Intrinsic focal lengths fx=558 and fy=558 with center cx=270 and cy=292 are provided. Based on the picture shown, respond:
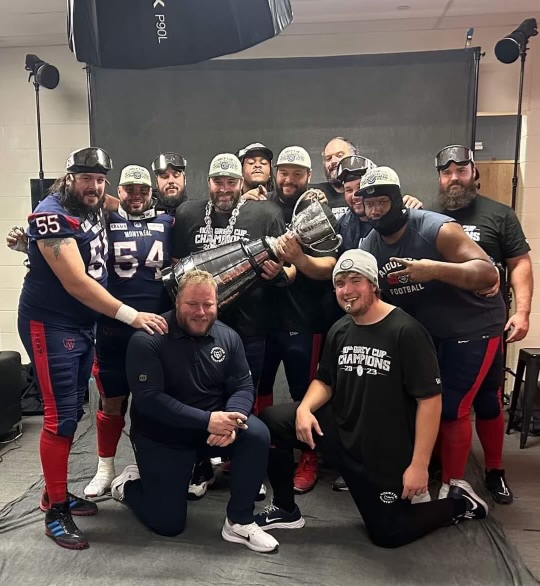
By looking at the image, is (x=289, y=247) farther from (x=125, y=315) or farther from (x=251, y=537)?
(x=251, y=537)

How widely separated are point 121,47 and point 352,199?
1.58 meters

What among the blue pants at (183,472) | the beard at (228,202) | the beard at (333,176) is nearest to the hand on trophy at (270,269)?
the beard at (228,202)

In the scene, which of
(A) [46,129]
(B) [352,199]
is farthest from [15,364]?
(B) [352,199]

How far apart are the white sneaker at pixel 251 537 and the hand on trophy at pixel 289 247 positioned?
1.05 meters

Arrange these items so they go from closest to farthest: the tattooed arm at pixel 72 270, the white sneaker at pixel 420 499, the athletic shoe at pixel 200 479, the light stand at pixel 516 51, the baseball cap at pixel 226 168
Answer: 1. the tattooed arm at pixel 72 270
2. the white sneaker at pixel 420 499
3. the baseball cap at pixel 226 168
4. the athletic shoe at pixel 200 479
5. the light stand at pixel 516 51

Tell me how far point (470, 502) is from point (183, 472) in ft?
3.86

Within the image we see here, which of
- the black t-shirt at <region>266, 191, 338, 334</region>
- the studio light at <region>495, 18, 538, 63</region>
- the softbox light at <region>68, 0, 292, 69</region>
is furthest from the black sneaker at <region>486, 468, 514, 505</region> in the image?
the studio light at <region>495, 18, 538, 63</region>

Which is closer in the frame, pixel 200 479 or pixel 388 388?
pixel 388 388

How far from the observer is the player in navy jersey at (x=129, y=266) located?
92.7 inches

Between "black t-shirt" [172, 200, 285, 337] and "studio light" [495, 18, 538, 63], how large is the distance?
2266 mm

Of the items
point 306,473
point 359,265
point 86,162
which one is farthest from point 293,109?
point 306,473

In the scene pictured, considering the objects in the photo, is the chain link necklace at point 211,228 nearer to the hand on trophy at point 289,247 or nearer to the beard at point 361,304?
the hand on trophy at point 289,247

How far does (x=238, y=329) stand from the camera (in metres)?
2.50

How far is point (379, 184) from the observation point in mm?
2152
